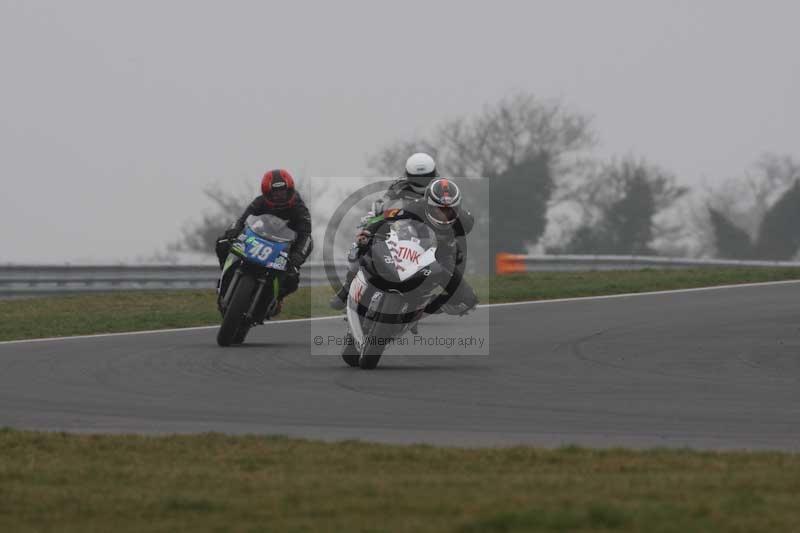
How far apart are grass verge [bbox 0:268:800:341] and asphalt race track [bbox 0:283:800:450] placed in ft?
5.60

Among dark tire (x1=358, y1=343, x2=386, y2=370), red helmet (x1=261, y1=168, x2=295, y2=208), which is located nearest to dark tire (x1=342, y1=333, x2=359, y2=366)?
dark tire (x1=358, y1=343, x2=386, y2=370)

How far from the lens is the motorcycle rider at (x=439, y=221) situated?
1256 cm

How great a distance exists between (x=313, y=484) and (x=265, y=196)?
27.7 ft

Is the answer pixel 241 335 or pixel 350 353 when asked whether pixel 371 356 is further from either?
pixel 241 335

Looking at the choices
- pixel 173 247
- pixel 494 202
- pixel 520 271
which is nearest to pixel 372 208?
pixel 520 271

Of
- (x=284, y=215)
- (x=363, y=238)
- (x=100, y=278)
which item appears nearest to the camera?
(x=363, y=238)

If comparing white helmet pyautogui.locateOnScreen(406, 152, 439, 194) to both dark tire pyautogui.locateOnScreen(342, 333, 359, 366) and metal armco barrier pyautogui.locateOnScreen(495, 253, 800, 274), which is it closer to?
dark tire pyautogui.locateOnScreen(342, 333, 359, 366)

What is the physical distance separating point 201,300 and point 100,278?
2.13 metres

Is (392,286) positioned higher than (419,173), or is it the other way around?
(419,173)

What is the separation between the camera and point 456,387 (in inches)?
446

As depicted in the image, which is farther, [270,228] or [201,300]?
[201,300]

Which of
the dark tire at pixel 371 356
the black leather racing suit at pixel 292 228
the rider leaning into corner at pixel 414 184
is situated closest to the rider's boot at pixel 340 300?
the rider leaning into corner at pixel 414 184

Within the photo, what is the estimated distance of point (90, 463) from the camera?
7730 mm

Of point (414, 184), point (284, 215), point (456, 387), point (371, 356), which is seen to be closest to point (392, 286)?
point (371, 356)
